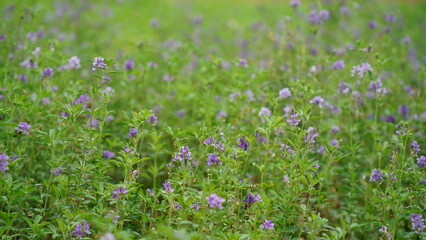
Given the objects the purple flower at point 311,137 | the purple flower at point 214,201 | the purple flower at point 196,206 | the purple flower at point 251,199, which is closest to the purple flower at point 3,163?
the purple flower at point 196,206

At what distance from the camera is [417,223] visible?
267cm

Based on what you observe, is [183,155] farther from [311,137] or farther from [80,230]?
[311,137]

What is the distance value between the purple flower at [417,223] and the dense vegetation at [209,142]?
1 cm

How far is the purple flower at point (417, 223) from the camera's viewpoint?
8.70ft

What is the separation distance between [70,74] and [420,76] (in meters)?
3.94

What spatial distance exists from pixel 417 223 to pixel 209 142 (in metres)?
1.49

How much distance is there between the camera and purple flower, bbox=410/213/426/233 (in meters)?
2.65

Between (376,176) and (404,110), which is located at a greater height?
(404,110)

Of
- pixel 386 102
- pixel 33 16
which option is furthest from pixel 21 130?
pixel 386 102

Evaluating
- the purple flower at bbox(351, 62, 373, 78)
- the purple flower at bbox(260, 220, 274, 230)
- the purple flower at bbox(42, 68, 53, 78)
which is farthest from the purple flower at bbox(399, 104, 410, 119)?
the purple flower at bbox(42, 68, 53, 78)

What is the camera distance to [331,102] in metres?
4.51

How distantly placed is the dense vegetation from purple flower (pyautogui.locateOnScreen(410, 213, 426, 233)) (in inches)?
0.5

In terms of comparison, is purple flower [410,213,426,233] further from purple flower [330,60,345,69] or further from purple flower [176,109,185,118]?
purple flower [176,109,185,118]

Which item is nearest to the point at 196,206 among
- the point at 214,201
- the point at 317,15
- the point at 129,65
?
the point at 214,201
